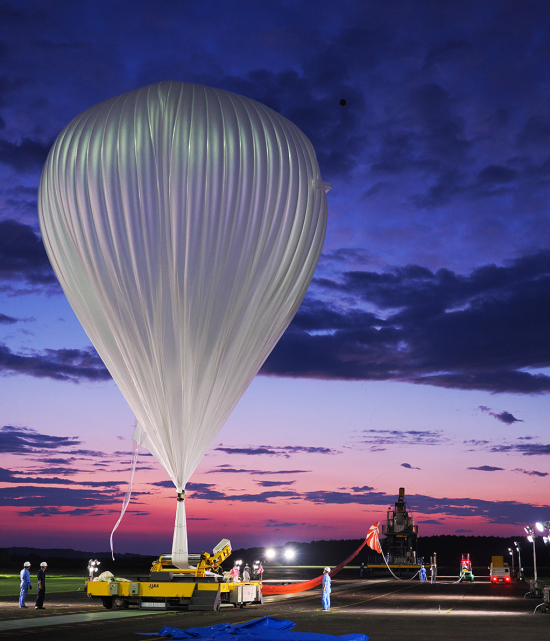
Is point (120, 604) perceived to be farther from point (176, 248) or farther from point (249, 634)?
point (176, 248)

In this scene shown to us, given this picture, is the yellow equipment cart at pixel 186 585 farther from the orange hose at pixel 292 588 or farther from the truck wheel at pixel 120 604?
the orange hose at pixel 292 588

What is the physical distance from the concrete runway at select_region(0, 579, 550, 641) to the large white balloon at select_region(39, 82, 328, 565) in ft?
9.52

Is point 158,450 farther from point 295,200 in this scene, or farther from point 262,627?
point 295,200

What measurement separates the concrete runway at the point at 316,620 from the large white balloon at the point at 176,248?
290 cm

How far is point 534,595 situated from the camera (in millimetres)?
39625

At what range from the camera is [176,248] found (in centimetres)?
2195

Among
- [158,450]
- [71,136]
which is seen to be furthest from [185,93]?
[158,450]

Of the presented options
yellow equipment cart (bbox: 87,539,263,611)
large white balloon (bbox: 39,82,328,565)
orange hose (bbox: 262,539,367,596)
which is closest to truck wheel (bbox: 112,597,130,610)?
yellow equipment cart (bbox: 87,539,263,611)

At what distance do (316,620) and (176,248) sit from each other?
12.6 metres

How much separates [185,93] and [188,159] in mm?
2539

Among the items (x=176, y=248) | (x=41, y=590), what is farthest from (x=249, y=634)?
(x=41, y=590)

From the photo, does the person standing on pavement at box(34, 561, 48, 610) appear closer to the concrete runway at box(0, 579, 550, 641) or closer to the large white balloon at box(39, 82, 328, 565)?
the concrete runway at box(0, 579, 550, 641)

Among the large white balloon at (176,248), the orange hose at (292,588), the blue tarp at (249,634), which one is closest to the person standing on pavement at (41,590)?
the large white balloon at (176,248)

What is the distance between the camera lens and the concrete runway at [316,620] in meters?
19.1
